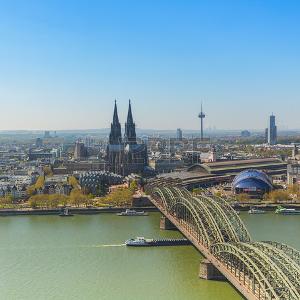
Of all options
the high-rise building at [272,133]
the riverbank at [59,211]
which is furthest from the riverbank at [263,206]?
the high-rise building at [272,133]

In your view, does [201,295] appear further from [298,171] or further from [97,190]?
[298,171]

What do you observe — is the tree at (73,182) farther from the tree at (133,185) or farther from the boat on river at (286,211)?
the boat on river at (286,211)

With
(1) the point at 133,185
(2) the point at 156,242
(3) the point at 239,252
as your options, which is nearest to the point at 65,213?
(2) the point at 156,242

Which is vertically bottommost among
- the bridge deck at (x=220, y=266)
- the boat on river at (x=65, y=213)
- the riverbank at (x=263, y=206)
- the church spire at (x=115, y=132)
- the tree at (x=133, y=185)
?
the boat on river at (x=65, y=213)

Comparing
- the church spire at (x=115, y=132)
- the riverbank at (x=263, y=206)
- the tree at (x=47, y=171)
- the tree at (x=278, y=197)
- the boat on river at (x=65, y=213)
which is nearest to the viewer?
the boat on river at (x=65, y=213)

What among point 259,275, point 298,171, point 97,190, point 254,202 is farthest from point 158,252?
point 298,171

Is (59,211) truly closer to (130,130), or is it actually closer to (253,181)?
(253,181)
